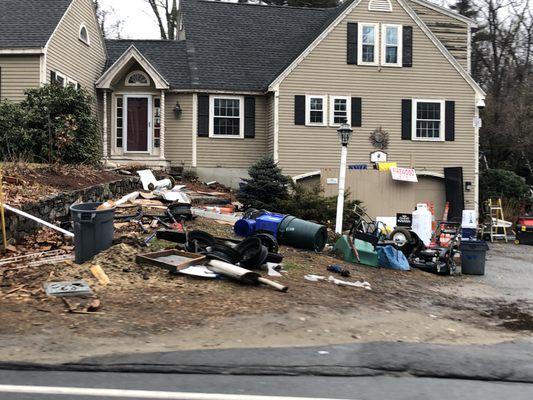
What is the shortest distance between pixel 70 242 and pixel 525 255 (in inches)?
564

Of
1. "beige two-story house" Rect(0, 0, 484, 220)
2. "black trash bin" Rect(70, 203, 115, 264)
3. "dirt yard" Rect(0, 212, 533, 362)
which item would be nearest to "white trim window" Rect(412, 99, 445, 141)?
"beige two-story house" Rect(0, 0, 484, 220)

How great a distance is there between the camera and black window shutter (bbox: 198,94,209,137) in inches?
867

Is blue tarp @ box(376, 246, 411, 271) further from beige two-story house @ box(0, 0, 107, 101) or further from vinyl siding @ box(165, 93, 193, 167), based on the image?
beige two-story house @ box(0, 0, 107, 101)

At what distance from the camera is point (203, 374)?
4977mm

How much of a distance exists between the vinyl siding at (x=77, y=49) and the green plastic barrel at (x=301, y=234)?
10961 millimetres

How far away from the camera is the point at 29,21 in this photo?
1919cm

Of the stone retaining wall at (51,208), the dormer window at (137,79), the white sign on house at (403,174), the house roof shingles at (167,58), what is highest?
the house roof shingles at (167,58)

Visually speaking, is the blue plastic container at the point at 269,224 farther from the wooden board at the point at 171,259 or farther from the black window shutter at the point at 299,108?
the black window shutter at the point at 299,108

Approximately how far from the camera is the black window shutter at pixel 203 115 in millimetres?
22031

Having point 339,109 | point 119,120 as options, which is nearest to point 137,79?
point 119,120

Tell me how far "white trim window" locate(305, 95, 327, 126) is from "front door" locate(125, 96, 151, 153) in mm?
6246

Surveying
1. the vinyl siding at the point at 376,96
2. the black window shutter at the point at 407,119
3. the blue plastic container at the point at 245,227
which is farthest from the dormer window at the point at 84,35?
the blue plastic container at the point at 245,227

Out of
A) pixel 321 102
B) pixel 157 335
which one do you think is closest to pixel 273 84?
pixel 321 102

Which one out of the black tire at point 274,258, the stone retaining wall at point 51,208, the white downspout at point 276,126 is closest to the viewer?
the stone retaining wall at point 51,208
